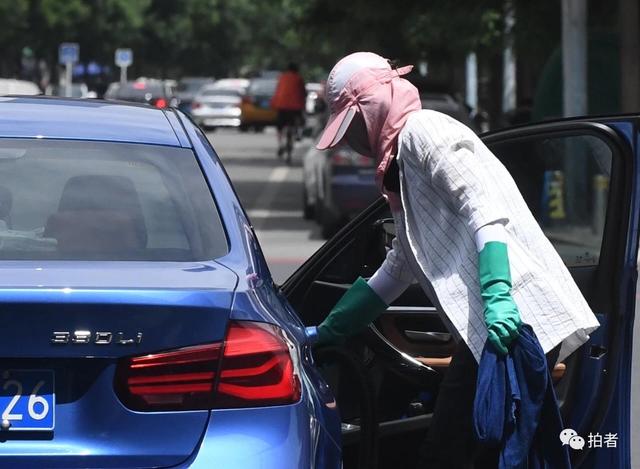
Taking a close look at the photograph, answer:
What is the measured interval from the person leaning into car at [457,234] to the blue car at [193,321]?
334 millimetres

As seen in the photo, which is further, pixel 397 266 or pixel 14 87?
pixel 14 87

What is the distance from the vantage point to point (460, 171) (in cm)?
403

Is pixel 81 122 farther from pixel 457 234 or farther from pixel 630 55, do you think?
pixel 630 55

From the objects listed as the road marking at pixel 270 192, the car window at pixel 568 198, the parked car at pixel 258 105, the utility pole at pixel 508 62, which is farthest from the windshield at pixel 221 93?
the car window at pixel 568 198

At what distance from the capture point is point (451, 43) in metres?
21.8

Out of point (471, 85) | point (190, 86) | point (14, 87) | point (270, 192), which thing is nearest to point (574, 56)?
point (14, 87)

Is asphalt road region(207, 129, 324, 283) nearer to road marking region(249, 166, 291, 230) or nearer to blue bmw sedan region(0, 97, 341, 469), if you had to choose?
road marking region(249, 166, 291, 230)

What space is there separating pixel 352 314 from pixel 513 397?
0.79 m

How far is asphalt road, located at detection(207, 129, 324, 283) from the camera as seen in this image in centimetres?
1482

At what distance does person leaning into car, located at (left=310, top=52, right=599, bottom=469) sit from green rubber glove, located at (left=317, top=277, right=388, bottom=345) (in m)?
0.33

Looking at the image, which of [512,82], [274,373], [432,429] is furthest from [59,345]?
[512,82]

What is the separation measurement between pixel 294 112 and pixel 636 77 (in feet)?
38.5

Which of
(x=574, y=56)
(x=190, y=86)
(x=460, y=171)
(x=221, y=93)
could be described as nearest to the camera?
(x=460, y=171)

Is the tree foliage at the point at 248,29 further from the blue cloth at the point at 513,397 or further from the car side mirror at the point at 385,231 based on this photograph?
the blue cloth at the point at 513,397
